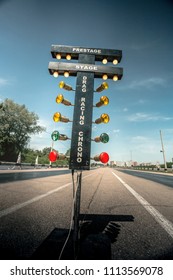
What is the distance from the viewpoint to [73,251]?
1.92 metres

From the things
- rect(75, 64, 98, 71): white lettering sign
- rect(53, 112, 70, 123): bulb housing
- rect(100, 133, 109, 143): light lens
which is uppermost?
rect(75, 64, 98, 71): white lettering sign

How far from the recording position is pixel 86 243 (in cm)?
214

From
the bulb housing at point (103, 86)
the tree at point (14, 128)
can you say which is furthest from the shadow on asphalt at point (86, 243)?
the tree at point (14, 128)

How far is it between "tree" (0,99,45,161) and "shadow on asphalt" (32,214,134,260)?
39701 mm

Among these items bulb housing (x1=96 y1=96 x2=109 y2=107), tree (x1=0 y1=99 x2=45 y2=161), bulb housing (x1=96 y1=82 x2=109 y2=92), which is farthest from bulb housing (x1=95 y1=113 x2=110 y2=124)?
tree (x1=0 y1=99 x2=45 y2=161)

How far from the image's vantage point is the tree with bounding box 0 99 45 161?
38.8 meters

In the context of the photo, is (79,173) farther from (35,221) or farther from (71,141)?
(35,221)

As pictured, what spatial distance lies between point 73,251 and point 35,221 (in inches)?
57.4

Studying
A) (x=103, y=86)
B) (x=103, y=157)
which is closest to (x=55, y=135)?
(x=103, y=157)

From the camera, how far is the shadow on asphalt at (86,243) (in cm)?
184

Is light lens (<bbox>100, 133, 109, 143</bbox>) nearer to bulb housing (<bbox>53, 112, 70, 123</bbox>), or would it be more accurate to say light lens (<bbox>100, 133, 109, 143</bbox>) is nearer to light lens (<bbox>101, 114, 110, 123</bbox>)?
light lens (<bbox>101, 114, 110, 123</bbox>)

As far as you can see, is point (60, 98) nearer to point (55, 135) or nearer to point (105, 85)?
point (55, 135)

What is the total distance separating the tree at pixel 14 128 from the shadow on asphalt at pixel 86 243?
130 feet
